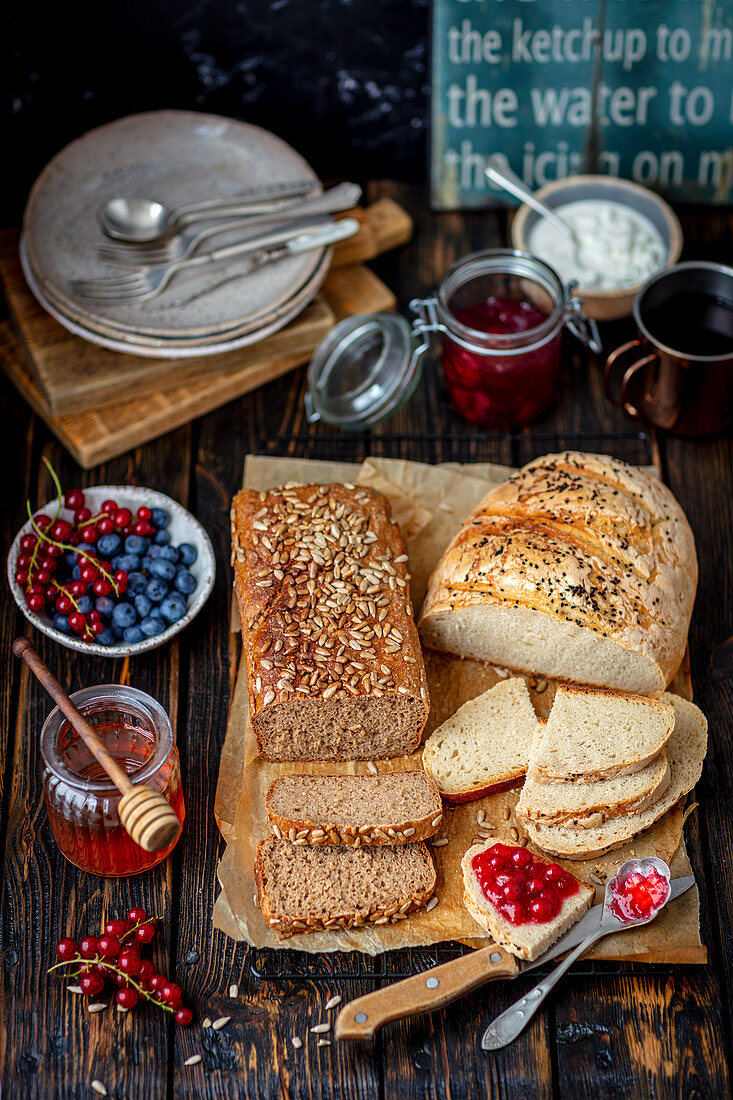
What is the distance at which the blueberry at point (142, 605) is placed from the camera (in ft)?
13.0

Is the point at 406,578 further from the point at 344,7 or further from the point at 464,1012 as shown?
the point at 344,7

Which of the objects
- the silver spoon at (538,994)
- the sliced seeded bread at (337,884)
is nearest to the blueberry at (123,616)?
the sliced seeded bread at (337,884)

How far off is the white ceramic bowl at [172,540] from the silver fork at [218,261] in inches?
31.3

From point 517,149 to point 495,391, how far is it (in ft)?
4.79

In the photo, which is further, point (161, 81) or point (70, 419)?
point (161, 81)

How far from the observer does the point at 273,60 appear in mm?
5086

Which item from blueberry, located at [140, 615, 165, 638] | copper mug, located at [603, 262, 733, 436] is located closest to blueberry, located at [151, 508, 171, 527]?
blueberry, located at [140, 615, 165, 638]

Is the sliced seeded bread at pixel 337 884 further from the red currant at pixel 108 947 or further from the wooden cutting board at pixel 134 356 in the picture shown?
the wooden cutting board at pixel 134 356

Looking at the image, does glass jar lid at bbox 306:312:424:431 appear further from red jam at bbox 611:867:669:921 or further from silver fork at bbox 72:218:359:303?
red jam at bbox 611:867:669:921

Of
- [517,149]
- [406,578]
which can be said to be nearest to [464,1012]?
[406,578]

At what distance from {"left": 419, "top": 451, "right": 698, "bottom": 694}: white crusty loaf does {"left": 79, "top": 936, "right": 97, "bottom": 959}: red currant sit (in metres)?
1.49

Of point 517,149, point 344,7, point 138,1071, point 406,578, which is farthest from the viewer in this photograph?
point 517,149

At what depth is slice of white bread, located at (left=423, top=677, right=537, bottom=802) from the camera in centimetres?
365

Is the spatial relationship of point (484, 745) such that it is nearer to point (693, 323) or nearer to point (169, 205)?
point (693, 323)
